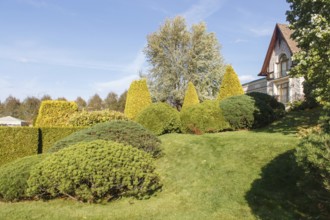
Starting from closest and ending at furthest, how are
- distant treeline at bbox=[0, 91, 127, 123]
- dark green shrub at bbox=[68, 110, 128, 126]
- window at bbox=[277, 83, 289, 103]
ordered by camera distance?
dark green shrub at bbox=[68, 110, 128, 126] < window at bbox=[277, 83, 289, 103] < distant treeline at bbox=[0, 91, 127, 123]

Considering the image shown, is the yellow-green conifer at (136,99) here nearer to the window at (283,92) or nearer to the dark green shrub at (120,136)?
the dark green shrub at (120,136)

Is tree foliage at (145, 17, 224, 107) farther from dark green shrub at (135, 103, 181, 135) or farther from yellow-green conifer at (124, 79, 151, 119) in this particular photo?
dark green shrub at (135, 103, 181, 135)

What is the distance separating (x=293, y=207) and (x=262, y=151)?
312 centimetres

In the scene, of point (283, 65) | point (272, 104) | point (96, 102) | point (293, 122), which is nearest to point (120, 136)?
point (293, 122)

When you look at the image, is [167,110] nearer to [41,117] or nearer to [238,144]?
[238,144]

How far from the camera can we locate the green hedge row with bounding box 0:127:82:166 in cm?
1301

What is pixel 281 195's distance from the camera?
7496 millimetres

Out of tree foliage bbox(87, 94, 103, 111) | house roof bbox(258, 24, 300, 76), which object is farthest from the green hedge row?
tree foliage bbox(87, 94, 103, 111)

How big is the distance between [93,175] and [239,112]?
31.7 feet

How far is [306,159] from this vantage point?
543 centimetres

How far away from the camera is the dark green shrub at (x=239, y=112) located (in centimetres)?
1554

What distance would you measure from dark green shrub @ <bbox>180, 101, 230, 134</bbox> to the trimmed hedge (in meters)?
7.55

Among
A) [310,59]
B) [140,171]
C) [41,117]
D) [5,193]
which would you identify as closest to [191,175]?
[140,171]

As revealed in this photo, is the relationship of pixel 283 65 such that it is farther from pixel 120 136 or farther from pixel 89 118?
pixel 120 136
